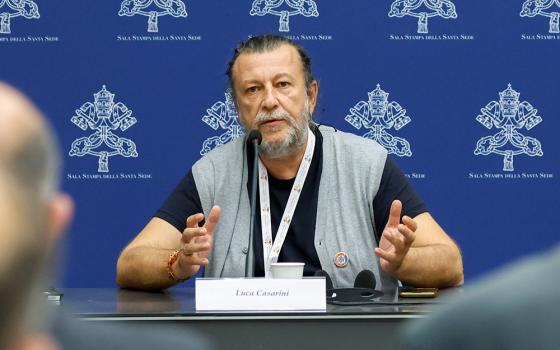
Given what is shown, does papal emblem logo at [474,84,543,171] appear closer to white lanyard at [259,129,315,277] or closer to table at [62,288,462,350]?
white lanyard at [259,129,315,277]

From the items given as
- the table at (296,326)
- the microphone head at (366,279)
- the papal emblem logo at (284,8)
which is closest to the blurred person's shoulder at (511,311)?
the table at (296,326)

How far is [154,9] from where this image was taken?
4000 mm

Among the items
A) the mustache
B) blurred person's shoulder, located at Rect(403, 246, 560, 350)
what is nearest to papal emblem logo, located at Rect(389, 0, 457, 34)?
the mustache

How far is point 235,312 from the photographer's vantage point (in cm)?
226

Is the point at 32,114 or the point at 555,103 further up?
the point at 555,103

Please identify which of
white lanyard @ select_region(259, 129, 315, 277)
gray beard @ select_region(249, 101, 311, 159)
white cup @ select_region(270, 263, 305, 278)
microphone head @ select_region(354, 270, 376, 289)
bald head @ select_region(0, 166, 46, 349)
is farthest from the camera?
gray beard @ select_region(249, 101, 311, 159)

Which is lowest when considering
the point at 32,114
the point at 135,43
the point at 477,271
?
the point at 477,271

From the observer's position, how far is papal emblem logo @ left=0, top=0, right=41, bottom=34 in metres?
4.00

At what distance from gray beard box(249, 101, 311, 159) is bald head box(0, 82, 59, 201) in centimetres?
267

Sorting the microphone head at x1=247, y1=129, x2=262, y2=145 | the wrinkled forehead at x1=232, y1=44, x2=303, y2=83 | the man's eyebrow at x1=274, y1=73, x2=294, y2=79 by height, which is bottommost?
the microphone head at x1=247, y1=129, x2=262, y2=145

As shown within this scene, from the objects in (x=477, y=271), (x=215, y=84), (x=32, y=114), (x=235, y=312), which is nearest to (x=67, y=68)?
(x=215, y=84)

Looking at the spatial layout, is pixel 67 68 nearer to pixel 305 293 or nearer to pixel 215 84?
pixel 215 84

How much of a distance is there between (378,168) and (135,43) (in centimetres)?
129

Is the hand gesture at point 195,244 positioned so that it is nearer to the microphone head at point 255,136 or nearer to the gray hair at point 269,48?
the microphone head at point 255,136
